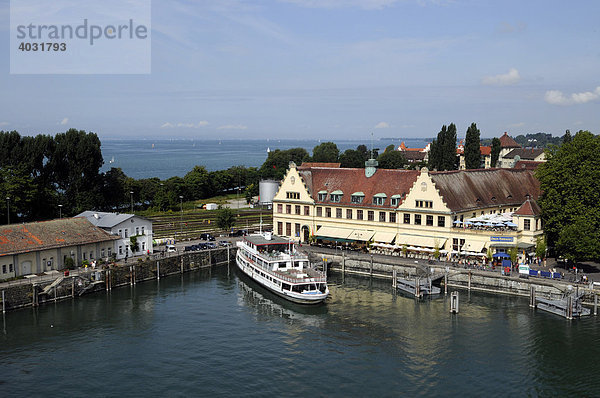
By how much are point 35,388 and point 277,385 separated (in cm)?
1959

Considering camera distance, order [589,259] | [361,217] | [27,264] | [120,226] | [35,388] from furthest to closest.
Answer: [361,217] → [120,226] → [589,259] → [27,264] → [35,388]

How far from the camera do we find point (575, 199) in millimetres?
78688

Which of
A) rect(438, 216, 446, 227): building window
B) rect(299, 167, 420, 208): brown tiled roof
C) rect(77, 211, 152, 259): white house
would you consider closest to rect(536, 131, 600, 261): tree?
rect(438, 216, 446, 227): building window

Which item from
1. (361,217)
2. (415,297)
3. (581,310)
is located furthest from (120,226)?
(581,310)

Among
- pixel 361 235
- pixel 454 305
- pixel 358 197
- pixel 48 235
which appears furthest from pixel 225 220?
pixel 454 305

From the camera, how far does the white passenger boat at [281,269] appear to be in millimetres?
70312

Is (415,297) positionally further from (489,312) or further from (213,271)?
(213,271)

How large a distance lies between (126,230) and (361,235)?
3691 centimetres

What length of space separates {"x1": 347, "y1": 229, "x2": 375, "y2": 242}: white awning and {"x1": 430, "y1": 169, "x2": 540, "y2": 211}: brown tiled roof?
1329 cm

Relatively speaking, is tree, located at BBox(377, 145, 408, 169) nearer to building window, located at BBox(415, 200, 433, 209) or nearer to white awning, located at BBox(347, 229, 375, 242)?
white awning, located at BBox(347, 229, 375, 242)

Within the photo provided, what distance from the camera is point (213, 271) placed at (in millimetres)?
89812

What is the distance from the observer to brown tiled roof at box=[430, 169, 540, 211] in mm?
89438

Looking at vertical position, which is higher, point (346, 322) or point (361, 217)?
point (361, 217)

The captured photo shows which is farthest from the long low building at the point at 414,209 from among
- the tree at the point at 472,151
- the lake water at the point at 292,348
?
the tree at the point at 472,151
